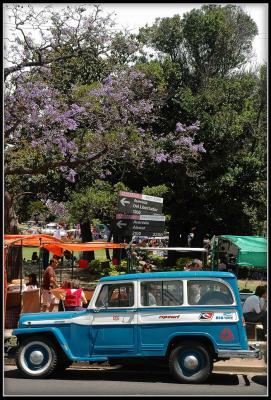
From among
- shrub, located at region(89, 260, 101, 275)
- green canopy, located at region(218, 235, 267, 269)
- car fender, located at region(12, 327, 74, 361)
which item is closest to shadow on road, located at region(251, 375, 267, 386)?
car fender, located at region(12, 327, 74, 361)

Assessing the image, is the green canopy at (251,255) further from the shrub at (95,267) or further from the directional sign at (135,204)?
the shrub at (95,267)

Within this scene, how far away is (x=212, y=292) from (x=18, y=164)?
9.71 meters

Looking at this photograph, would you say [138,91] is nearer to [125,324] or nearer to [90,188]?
[90,188]

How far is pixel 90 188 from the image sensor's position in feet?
102

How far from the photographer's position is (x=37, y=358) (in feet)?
34.5

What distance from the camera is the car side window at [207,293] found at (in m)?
10.2

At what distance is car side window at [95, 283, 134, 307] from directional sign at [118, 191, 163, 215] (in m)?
4.13

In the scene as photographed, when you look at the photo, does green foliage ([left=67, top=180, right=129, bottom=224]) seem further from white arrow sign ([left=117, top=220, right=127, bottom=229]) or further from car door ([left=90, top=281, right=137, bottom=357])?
car door ([left=90, top=281, right=137, bottom=357])

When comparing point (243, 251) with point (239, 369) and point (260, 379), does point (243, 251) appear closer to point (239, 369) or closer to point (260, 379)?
point (239, 369)

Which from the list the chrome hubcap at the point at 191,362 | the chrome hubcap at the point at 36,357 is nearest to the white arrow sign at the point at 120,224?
the chrome hubcap at the point at 36,357

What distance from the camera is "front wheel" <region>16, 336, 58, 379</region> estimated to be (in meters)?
10.5

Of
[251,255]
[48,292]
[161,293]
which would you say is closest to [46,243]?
[48,292]

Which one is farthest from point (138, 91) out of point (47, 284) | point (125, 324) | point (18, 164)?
point (125, 324)

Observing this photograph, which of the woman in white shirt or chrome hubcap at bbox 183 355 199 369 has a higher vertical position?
the woman in white shirt
